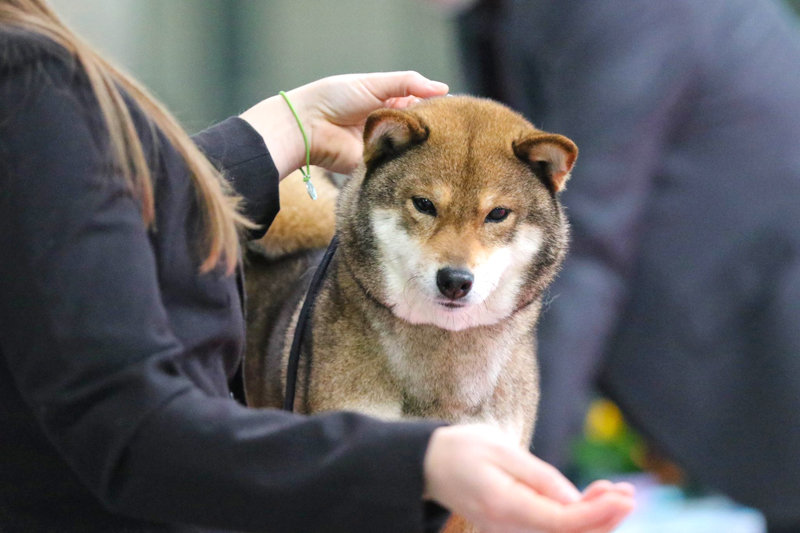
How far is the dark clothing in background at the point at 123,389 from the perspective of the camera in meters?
0.77

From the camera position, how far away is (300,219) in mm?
1756

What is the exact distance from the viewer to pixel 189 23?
619 centimetres

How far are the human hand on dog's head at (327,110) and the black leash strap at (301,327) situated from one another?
0.15 metres

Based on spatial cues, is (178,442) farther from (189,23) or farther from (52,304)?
(189,23)

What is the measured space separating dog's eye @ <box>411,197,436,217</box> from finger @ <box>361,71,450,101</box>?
16 centimetres

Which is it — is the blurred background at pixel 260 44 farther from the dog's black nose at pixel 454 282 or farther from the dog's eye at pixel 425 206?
the dog's black nose at pixel 454 282

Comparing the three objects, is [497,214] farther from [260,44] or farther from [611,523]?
[260,44]

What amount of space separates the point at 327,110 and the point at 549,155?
346 millimetres

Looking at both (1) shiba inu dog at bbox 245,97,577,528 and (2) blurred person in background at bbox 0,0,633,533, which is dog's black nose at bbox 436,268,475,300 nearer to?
(1) shiba inu dog at bbox 245,97,577,528

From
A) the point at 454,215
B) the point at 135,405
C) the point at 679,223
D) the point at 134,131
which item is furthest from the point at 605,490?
the point at 679,223

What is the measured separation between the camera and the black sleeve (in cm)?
123

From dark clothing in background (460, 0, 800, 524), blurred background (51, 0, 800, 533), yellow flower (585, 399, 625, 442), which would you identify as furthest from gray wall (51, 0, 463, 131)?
dark clothing in background (460, 0, 800, 524)

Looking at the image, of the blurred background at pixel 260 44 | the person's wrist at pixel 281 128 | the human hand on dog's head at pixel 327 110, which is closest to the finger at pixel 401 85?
the human hand on dog's head at pixel 327 110

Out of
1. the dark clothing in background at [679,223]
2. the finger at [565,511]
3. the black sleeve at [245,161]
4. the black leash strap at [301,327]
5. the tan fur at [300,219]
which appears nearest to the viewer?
the finger at [565,511]
